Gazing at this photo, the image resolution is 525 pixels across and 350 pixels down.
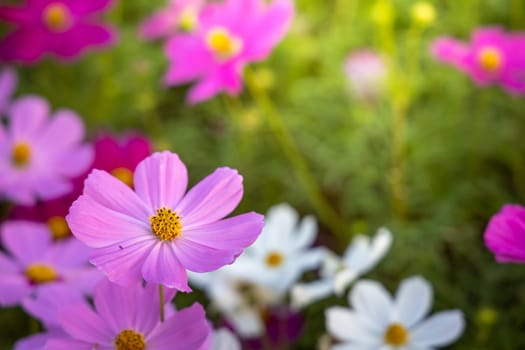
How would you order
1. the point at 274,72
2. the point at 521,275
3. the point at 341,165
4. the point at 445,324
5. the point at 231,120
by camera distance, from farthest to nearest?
the point at 274,72 < the point at 231,120 < the point at 341,165 < the point at 521,275 < the point at 445,324

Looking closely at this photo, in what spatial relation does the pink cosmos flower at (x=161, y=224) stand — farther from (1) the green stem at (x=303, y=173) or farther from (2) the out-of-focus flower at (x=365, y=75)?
(2) the out-of-focus flower at (x=365, y=75)

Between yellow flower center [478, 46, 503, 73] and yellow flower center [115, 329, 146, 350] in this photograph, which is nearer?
yellow flower center [115, 329, 146, 350]

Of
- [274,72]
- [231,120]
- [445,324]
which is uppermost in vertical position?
[274,72]

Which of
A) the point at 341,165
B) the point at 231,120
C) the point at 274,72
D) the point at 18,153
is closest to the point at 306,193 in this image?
the point at 341,165

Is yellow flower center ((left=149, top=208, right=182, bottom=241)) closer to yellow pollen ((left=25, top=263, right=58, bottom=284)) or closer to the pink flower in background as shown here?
yellow pollen ((left=25, top=263, right=58, bottom=284))

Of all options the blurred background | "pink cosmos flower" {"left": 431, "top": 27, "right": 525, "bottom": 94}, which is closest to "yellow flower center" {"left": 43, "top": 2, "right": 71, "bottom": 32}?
the blurred background

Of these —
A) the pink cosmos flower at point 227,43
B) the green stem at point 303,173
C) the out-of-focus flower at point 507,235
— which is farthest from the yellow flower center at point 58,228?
the out-of-focus flower at point 507,235

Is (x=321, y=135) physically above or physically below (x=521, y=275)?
above

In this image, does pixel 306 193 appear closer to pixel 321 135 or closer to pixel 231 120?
pixel 321 135

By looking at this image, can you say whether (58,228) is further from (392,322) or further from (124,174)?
(392,322)
